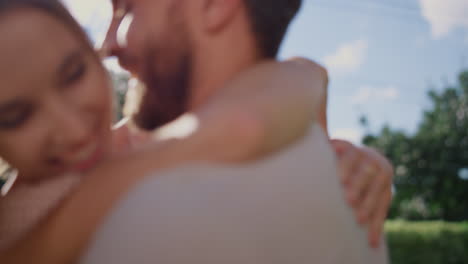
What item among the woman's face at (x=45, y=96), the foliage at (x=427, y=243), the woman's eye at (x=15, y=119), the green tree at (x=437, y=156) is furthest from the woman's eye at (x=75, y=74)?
the green tree at (x=437, y=156)

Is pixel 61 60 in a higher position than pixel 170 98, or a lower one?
higher

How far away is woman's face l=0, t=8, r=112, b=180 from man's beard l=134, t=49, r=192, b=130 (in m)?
0.24

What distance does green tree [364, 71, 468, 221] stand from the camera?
3412 centimetres

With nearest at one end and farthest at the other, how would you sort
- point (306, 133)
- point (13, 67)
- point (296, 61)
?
point (13, 67) < point (306, 133) < point (296, 61)

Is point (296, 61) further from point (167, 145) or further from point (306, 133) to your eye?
point (167, 145)

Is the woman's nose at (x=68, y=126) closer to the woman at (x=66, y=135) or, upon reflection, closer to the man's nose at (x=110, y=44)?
the woman at (x=66, y=135)

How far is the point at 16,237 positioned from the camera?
1.29 m

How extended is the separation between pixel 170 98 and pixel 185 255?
0.55 metres

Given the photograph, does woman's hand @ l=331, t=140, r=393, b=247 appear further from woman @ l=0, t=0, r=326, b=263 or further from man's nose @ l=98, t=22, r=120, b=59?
man's nose @ l=98, t=22, r=120, b=59

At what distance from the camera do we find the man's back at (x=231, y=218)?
1.23 m

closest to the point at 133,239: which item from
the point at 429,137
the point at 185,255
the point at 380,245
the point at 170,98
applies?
the point at 185,255

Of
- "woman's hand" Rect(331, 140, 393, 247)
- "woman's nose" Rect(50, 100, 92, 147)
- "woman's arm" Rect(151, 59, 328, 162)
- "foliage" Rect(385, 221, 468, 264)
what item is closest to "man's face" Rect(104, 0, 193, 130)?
"woman's arm" Rect(151, 59, 328, 162)

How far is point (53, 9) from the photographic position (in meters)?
1.31

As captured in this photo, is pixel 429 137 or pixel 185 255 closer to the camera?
pixel 185 255
